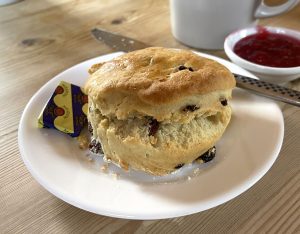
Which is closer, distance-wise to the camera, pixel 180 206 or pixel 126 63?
pixel 180 206

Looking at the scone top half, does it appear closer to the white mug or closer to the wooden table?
the wooden table

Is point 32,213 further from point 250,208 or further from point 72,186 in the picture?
point 250,208

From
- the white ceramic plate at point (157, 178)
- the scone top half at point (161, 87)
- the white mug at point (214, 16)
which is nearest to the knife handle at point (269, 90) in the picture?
the white ceramic plate at point (157, 178)

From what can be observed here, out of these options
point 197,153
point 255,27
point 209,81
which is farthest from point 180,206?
point 255,27

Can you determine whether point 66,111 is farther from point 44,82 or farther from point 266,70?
point 266,70

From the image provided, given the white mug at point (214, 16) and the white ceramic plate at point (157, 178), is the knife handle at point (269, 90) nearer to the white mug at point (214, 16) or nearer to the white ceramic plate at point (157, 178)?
the white ceramic plate at point (157, 178)

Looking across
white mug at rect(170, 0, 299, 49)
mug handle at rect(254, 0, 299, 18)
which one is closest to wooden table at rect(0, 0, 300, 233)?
white mug at rect(170, 0, 299, 49)
